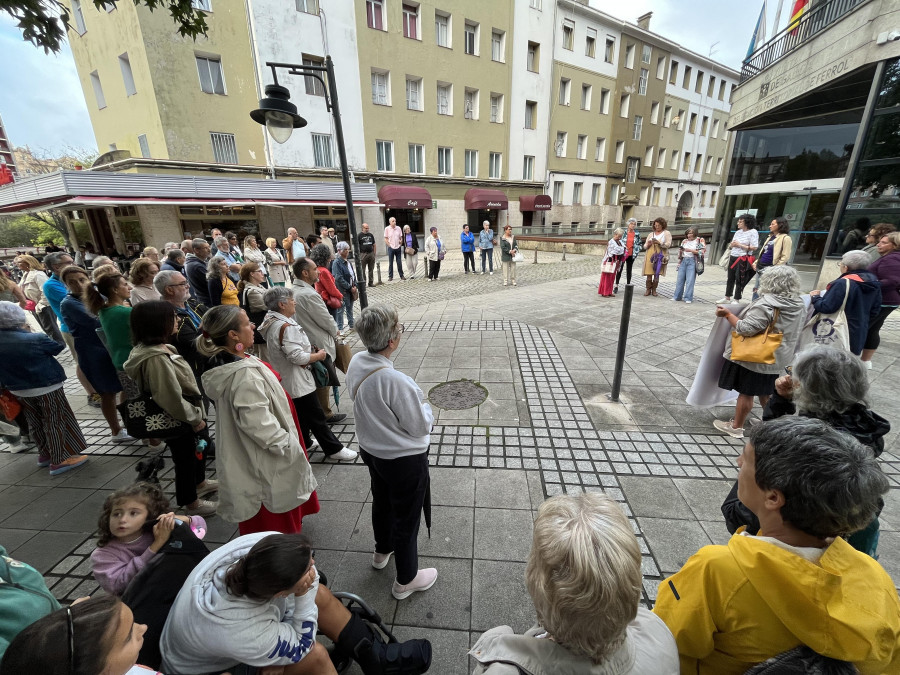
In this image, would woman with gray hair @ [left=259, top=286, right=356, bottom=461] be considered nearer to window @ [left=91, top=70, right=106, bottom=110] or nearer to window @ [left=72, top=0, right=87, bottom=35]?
window @ [left=91, top=70, right=106, bottom=110]

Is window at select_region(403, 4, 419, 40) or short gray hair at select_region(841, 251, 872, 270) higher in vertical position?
window at select_region(403, 4, 419, 40)

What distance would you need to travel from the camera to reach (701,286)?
1104cm

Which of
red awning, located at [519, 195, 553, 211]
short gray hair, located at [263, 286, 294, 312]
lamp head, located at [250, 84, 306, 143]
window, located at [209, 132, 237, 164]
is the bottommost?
short gray hair, located at [263, 286, 294, 312]

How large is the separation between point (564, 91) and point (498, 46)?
603 centimetres

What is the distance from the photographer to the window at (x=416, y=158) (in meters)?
21.9

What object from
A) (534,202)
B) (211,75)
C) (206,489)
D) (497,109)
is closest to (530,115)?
(497,109)

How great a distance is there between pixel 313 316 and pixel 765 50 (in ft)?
54.4

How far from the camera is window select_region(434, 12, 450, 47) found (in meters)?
21.4

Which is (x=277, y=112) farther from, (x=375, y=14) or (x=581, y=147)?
(x=581, y=147)

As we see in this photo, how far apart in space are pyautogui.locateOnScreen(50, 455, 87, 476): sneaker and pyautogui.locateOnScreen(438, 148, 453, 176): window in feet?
73.4

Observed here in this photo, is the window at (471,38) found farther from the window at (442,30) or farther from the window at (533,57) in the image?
the window at (533,57)

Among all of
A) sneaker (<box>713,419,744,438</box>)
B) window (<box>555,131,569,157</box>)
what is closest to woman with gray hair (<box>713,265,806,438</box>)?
sneaker (<box>713,419,744,438</box>)

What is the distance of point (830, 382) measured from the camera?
5.91 ft

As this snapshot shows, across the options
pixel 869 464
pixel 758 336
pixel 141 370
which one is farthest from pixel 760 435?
pixel 141 370
